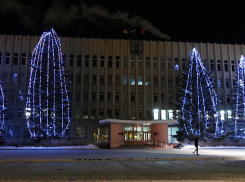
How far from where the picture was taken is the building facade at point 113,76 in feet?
116

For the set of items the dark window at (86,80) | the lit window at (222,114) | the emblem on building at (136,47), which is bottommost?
the lit window at (222,114)

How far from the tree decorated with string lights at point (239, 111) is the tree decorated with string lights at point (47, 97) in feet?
77.7

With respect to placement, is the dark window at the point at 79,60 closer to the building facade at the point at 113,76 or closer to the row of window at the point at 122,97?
the building facade at the point at 113,76

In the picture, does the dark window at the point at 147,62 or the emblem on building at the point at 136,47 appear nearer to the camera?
the emblem on building at the point at 136,47

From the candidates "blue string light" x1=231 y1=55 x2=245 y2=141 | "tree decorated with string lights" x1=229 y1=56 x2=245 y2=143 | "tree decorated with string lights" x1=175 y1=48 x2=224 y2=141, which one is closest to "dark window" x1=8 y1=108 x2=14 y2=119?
"tree decorated with string lights" x1=175 y1=48 x2=224 y2=141

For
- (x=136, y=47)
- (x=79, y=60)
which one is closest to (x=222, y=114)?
(x=136, y=47)

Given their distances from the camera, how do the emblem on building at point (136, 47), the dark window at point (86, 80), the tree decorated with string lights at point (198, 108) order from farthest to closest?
the emblem on building at point (136, 47), the dark window at point (86, 80), the tree decorated with string lights at point (198, 108)

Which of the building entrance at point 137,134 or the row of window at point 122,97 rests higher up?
the row of window at point 122,97

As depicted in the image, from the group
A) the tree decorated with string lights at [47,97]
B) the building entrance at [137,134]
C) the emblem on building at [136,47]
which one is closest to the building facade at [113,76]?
the emblem on building at [136,47]

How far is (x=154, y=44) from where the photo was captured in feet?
128

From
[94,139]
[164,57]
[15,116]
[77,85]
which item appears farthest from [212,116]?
[15,116]

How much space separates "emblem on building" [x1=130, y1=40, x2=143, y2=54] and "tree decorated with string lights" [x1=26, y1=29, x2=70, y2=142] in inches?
474

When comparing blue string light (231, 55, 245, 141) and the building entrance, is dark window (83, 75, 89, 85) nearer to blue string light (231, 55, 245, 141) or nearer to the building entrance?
the building entrance

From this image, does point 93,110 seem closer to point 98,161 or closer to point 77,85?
point 77,85
